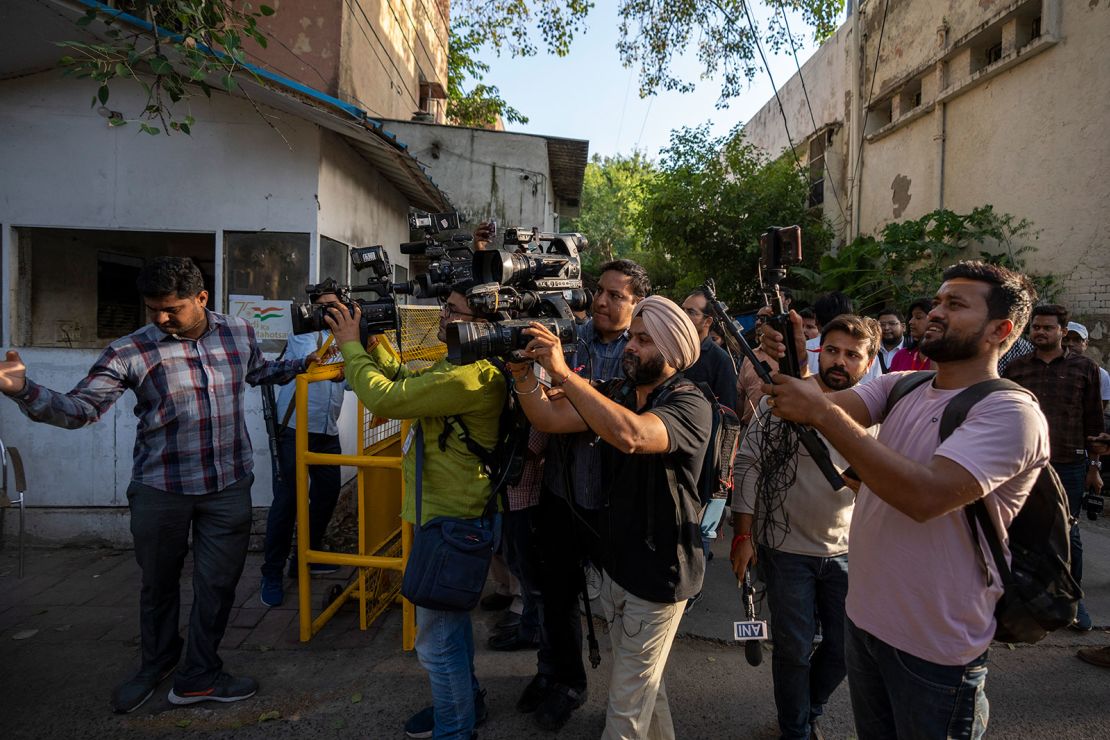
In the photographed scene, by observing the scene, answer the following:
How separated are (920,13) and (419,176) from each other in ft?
27.4

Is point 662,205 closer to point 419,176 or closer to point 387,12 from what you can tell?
point 387,12

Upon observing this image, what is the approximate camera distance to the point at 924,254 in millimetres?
9070

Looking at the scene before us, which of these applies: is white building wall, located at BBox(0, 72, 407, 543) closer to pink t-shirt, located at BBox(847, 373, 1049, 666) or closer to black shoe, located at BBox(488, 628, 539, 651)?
black shoe, located at BBox(488, 628, 539, 651)

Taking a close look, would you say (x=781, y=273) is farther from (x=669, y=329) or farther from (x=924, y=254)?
(x=924, y=254)

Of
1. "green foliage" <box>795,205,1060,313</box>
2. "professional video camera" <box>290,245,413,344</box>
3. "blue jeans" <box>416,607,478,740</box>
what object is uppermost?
"green foliage" <box>795,205,1060,313</box>

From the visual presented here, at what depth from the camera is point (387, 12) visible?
9.02 m

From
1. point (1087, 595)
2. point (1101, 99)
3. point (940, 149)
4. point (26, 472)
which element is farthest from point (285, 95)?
point (940, 149)

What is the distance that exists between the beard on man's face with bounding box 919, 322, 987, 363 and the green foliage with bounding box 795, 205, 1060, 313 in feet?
23.2

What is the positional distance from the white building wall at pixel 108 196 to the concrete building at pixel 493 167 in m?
4.94

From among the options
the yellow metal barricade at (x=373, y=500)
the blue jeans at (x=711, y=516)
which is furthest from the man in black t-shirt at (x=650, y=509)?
the blue jeans at (x=711, y=516)

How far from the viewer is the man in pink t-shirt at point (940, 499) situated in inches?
62.5

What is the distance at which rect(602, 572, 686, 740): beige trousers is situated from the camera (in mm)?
2219

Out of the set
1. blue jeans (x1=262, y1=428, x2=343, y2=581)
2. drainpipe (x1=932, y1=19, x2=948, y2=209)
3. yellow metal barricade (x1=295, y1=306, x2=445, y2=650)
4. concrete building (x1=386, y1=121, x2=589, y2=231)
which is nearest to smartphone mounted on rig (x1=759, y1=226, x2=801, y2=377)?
yellow metal barricade (x1=295, y1=306, x2=445, y2=650)

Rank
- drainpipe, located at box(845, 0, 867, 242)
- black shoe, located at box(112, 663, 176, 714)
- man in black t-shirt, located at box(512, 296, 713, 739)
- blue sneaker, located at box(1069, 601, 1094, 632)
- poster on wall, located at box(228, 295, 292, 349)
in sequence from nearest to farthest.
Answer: man in black t-shirt, located at box(512, 296, 713, 739)
black shoe, located at box(112, 663, 176, 714)
blue sneaker, located at box(1069, 601, 1094, 632)
poster on wall, located at box(228, 295, 292, 349)
drainpipe, located at box(845, 0, 867, 242)
